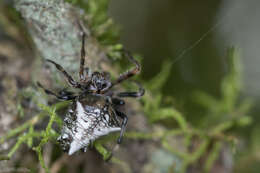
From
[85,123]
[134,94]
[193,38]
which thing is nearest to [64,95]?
[85,123]

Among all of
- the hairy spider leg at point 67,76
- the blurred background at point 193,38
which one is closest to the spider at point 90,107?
the hairy spider leg at point 67,76

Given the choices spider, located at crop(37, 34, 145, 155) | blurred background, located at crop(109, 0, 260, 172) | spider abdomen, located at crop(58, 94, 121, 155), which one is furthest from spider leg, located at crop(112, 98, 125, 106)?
blurred background, located at crop(109, 0, 260, 172)

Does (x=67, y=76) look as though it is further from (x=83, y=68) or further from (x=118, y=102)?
(x=118, y=102)

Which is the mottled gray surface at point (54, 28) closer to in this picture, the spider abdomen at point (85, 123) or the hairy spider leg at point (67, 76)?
the hairy spider leg at point (67, 76)

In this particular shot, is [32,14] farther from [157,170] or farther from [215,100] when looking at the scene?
[215,100]

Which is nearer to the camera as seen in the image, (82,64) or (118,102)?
(82,64)

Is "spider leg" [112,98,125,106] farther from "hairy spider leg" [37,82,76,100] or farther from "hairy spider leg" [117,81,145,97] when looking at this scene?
"hairy spider leg" [37,82,76,100]
